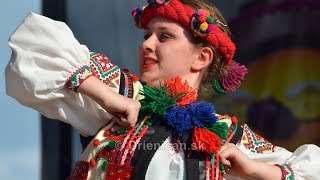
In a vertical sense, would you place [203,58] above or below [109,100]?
above

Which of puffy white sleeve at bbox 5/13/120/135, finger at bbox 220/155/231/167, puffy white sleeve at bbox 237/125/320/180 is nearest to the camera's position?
puffy white sleeve at bbox 5/13/120/135

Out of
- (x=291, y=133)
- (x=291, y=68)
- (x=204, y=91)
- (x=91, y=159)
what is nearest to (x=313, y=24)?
(x=291, y=68)

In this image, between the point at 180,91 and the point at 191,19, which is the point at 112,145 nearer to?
the point at 180,91

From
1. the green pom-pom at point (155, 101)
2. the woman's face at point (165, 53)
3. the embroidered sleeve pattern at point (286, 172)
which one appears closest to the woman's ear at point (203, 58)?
the woman's face at point (165, 53)

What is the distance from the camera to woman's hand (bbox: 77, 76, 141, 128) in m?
1.80

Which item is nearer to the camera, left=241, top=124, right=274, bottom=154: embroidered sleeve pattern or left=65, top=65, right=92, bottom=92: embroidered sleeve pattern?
left=65, top=65, right=92, bottom=92: embroidered sleeve pattern

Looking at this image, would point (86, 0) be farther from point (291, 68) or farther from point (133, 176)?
point (133, 176)

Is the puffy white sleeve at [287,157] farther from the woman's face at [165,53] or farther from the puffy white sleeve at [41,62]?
the puffy white sleeve at [41,62]

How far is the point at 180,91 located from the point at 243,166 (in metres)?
0.19

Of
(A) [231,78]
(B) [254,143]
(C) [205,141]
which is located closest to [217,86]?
(A) [231,78]

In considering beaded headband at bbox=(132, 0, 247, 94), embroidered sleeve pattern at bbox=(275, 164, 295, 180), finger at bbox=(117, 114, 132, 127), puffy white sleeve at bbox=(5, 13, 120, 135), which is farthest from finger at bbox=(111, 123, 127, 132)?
embroidered sleeve pattern at bbox=(275, 164, 295, 180)

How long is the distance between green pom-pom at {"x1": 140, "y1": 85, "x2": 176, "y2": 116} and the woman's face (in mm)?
47

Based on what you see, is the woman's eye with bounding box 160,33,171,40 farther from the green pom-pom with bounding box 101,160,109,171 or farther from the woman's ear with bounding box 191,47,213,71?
the green pom-pom with bounding box 101,160,109,171

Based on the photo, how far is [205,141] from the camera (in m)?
1.83
